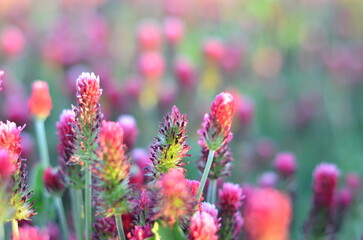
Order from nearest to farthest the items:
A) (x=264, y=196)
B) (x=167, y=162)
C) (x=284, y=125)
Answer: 1. (x=264, y=196)
2. (x=167, y=162)
3. (x=284, y=125)

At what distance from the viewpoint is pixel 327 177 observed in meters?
2.19

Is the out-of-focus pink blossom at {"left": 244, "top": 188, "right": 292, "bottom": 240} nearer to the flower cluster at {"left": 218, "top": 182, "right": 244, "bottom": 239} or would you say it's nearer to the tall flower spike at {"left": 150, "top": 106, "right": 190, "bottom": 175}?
the tall flower spike at {"left": 150, "top": 106, "right": 190, "bottom": 175}

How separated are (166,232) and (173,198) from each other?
0.17 metres

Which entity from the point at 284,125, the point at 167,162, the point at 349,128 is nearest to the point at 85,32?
the point at 284,125

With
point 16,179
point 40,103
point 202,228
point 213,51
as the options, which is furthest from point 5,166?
point 213,51

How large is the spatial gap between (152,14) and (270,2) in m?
1.43

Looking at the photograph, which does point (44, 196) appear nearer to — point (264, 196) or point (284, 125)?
point (264, 196)

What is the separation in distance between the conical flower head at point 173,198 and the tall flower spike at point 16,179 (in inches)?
14.1

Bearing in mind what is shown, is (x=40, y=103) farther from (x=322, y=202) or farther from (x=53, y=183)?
(x=322, y=202)

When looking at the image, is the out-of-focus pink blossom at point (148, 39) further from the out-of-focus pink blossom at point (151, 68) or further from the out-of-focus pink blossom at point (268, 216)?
the out-of-focus pink blossom at point (268, 216)

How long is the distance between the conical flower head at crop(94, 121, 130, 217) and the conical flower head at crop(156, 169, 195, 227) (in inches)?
4.0

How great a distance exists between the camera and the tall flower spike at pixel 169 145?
1.42m

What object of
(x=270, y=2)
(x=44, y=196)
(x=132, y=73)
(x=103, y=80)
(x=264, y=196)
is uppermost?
(x=270, y=2)

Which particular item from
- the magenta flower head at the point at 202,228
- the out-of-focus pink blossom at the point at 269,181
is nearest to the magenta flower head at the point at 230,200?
the magenta flower head at the point at 202,228
